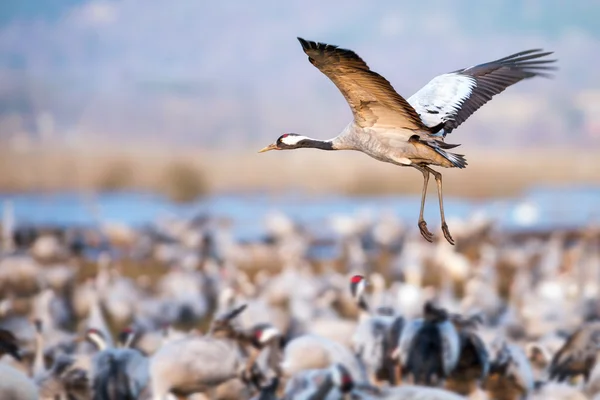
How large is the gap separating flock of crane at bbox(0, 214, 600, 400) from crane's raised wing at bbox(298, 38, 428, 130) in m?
1.61

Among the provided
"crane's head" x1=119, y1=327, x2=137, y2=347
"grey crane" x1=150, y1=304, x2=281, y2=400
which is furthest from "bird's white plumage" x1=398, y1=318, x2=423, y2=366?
"crane's head" x1=119, y1=327, x2=137, y2=347

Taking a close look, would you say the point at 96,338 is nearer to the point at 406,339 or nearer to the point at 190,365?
the point at 190,365

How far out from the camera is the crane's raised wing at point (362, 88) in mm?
3990

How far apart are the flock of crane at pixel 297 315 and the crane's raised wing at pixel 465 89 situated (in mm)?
1454

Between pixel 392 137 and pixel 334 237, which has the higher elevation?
pixel 392 137

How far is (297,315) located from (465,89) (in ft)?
16.1

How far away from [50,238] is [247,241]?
3966mm

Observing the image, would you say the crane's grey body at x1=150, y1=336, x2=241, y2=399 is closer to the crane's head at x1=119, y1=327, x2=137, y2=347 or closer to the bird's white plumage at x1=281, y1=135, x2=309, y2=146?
the crane's head at x1=119, y1=327, x2=137, y2=347

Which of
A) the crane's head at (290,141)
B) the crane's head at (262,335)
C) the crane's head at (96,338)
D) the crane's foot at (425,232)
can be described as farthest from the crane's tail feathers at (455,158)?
the crane's head at (96,338)

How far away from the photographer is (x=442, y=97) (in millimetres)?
5254

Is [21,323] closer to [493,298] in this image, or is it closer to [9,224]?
[493,298]

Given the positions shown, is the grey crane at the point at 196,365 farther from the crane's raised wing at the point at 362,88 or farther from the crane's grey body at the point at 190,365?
the crane's raised wing at the point at 362,88

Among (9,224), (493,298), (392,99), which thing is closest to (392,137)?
(392,99)

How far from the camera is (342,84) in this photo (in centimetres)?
423
